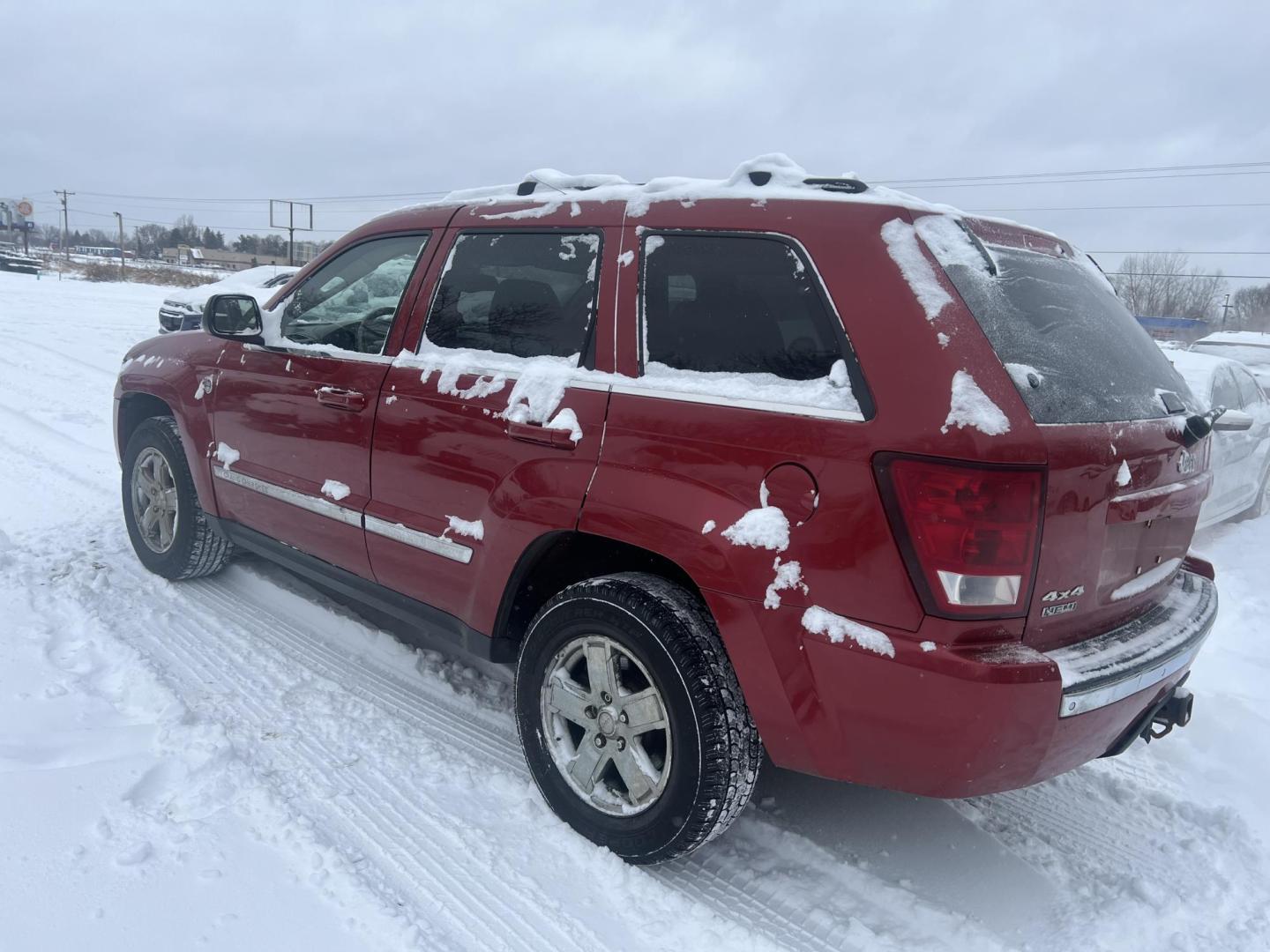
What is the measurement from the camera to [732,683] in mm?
2434

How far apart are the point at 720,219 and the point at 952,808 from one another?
2.13 meters

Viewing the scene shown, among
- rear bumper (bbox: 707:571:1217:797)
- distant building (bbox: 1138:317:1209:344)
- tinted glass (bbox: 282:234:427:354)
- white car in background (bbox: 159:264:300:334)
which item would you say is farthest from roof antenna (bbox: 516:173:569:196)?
distant building (bbox: 1138:317:1209:344)

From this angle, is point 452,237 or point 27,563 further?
point 27,563

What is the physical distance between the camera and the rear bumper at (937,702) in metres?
2.05

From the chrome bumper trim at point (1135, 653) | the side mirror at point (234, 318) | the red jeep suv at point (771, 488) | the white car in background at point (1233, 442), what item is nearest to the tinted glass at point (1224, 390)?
the white car in background at point (1233, 442)

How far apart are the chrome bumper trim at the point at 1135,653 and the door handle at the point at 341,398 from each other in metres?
2.46

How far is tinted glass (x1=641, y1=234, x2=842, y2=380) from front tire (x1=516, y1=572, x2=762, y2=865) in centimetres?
68

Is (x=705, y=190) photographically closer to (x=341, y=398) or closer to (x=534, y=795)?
(x=341, y=398)

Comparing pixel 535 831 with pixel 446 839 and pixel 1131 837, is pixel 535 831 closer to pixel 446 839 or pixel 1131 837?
pixel 446 839

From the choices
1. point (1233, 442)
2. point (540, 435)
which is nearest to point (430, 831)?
point (540, 435)

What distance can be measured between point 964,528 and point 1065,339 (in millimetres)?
732

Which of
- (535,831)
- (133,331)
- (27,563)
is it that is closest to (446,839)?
(535,831)

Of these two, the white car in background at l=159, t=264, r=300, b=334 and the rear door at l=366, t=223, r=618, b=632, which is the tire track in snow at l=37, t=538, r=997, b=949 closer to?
the rear door at l=366, t=223, r=618, b=632

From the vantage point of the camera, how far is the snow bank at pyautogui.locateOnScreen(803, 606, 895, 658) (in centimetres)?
210
